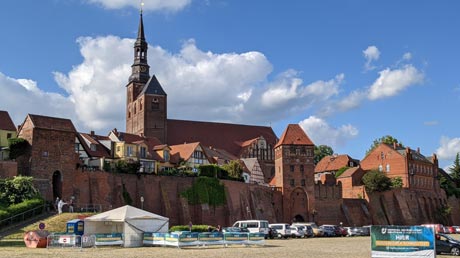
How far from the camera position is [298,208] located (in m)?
79.1

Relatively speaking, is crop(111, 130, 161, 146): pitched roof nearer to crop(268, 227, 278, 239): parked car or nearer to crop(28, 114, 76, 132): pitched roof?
crop(28, 114, 76, 132): pitched roof

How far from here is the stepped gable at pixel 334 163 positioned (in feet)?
341

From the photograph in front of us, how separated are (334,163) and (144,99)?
119ft

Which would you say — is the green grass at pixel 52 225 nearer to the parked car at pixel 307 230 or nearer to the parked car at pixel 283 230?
the parked car at pixel 283 230

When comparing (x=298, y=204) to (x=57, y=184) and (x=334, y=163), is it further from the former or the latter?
(x=57, y=184)

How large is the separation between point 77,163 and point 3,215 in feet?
47.1

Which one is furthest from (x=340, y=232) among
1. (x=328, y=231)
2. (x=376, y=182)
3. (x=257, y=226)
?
(x=376, y=182)

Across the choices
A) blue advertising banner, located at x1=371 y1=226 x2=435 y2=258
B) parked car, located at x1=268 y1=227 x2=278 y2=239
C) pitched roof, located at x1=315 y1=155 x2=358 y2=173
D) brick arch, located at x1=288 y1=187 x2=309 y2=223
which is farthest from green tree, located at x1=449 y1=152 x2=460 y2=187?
blue advertising banner, located at x1=371 y1=226 x2=435 y2=258

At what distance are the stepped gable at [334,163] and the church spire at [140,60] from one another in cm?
3653

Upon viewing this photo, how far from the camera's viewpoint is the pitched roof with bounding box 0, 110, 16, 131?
5995cm

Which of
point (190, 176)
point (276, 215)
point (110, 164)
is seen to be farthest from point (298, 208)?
Result: point (110, 164)

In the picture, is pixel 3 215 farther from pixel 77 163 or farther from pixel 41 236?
pixel 77 163

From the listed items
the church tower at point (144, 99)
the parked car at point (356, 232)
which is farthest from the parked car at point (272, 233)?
the church tower at point (144, 99)

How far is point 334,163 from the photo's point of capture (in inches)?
4173
